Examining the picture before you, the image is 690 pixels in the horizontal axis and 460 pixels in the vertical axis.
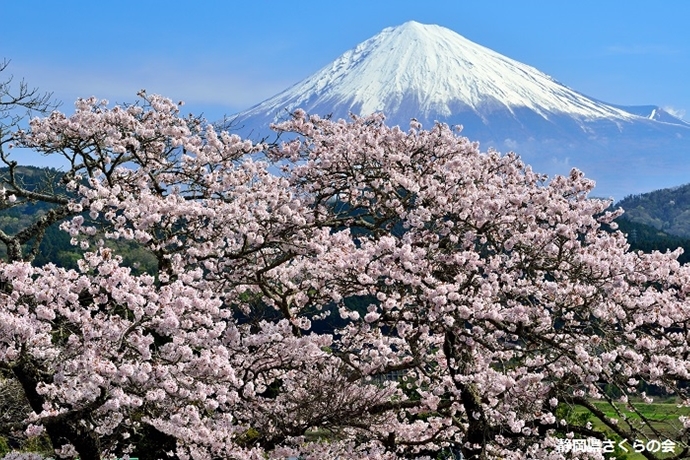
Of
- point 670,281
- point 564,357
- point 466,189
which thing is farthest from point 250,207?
point 670,281

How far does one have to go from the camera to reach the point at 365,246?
30.4ft

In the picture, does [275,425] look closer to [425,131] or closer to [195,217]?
[195,217]

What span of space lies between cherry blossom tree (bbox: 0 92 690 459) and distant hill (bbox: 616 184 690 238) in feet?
566

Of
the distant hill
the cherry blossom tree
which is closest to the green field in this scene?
the cherry blossom tree

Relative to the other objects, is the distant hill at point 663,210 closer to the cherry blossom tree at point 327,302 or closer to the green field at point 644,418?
the green field at point 644,418

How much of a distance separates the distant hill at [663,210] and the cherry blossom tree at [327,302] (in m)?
173

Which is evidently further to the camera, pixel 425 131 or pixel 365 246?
pixel 425 131

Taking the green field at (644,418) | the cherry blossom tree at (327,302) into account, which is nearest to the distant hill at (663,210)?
the green field at (644,418)

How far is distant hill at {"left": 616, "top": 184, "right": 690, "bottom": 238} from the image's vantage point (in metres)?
176

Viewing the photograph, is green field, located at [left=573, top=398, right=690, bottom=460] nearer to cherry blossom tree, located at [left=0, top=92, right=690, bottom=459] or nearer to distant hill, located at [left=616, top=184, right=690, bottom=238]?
cherry blossom tree, located at [left=0, top=92, right=690, bottom=459]

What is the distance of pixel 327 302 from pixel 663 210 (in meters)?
196

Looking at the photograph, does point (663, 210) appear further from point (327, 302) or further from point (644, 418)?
point (644, 418)

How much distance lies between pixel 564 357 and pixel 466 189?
2.46 meters

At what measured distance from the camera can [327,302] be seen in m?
10.8
